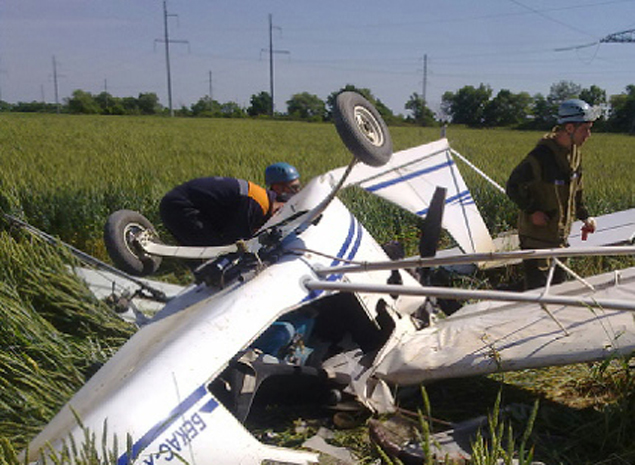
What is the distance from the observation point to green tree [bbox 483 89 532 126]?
62.3 meters

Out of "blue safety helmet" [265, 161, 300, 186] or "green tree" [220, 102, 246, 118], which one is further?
"green tree" [220, 102, 246, 118]

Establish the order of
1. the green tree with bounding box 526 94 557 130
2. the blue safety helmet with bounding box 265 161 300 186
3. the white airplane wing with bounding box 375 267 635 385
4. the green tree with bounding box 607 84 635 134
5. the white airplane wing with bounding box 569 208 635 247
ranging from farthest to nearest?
the green tree with bounding box 526 94 557 130 < the green tree with bounding box 607 84 635 134 < the white airplane wing with bounding box 569 208 635 247 < the blue safety helmet with bounding box 265 161 300 186 < the white airplane wing with bounding box 375 267 635 385

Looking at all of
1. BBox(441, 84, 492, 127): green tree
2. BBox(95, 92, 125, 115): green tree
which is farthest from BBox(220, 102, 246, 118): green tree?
BBox(441, 84, 492, 127): green tree

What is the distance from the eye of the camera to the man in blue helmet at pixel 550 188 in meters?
4.56

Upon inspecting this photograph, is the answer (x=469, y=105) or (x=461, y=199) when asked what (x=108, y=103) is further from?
(x=461, y=199)

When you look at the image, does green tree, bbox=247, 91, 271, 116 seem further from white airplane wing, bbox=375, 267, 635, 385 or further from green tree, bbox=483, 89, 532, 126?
white airplane wing, bbox=375, 267, 635, 385

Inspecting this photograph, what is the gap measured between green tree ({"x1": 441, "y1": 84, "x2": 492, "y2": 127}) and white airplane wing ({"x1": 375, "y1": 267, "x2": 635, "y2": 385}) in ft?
207

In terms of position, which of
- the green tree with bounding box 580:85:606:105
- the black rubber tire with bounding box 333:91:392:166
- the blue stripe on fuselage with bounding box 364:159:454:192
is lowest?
the blue stripe on fuselage with bounding box 364:159:454:192

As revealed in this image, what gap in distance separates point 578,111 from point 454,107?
70.1 meters

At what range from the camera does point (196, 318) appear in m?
2.84

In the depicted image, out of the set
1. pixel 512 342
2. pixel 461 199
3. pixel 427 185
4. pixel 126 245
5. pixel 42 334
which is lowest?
pixel 42 334

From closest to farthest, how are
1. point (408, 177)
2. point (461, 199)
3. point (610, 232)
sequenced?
point (408, 177)
point (461, 199)
point (610, 232)

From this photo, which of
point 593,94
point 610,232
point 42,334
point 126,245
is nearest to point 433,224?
point 126,245

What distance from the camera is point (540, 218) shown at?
4637 millimetres
